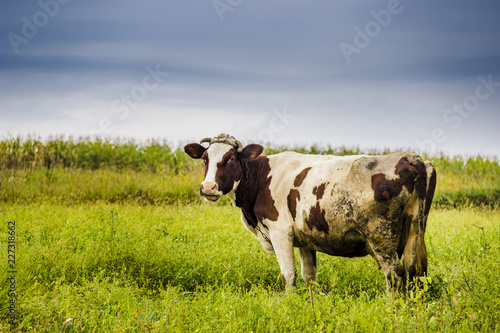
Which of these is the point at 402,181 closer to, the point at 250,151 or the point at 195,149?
the point at 250,151

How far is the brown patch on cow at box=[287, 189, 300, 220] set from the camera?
5805 millimetres

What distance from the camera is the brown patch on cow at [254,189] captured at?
6262 mm

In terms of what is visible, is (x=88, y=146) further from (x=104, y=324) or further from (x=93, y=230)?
(x=104, y=324)

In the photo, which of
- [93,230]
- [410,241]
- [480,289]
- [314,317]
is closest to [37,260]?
[93,230]

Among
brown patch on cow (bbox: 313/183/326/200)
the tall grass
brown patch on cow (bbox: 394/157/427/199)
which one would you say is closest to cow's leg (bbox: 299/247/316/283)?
brown patch on cow (bbox: 313/183/326/200)

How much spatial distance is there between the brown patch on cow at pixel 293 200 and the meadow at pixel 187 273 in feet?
3.42

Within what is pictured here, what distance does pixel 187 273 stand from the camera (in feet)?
22.5

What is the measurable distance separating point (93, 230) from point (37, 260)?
216 cm

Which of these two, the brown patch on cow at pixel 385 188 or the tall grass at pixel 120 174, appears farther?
the tall grass at pixel 120 174

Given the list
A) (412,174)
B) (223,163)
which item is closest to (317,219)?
(412,174)

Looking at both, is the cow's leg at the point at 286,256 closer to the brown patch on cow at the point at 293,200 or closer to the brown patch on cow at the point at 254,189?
the brown patch on cow at the point at 293,200

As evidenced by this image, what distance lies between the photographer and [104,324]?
446 centimetres

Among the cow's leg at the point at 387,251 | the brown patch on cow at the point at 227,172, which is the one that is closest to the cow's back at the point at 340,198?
the cow's leg at the point at 387,251

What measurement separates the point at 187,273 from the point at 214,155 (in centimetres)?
200
